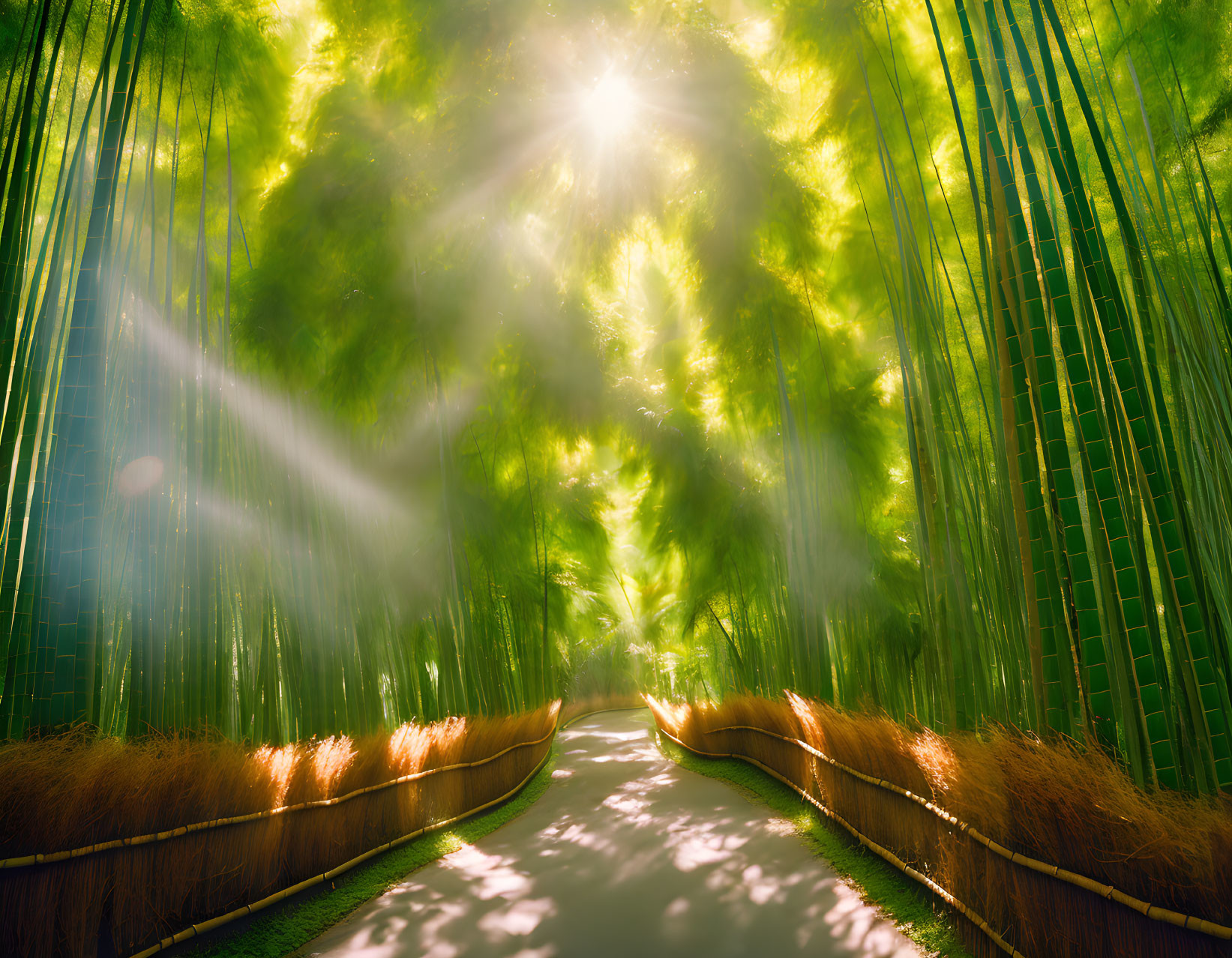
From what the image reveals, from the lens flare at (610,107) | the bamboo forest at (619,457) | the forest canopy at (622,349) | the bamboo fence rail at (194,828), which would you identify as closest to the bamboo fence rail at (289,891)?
the bamboo forest at (619,457)

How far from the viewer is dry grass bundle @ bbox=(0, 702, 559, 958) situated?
1.28 metres

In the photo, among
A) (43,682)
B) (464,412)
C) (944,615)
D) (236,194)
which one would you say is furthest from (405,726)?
(236,194)

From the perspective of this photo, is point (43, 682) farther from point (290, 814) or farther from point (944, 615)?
point (944, 615)

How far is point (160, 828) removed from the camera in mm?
1528

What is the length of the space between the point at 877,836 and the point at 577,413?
8.38ft

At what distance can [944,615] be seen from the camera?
6.41ft

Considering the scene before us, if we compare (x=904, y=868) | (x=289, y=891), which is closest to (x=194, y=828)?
(x=289, y=891)

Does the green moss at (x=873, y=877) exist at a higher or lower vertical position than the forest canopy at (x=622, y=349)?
lower

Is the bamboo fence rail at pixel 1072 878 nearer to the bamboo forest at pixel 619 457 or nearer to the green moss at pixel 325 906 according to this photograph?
the bamboo forest at pixel 619 457

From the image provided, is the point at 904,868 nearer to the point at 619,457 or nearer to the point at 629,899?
the point at 629,899

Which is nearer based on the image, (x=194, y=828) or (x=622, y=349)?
(x=194, y=828)

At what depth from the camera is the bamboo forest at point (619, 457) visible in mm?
1280

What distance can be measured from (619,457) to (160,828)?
117 inches

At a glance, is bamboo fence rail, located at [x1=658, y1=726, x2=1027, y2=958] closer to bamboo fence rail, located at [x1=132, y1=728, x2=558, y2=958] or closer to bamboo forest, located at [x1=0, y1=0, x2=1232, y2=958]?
bamboo forest, located at [x1=0, y1=0, x2=1232, y2=958]
